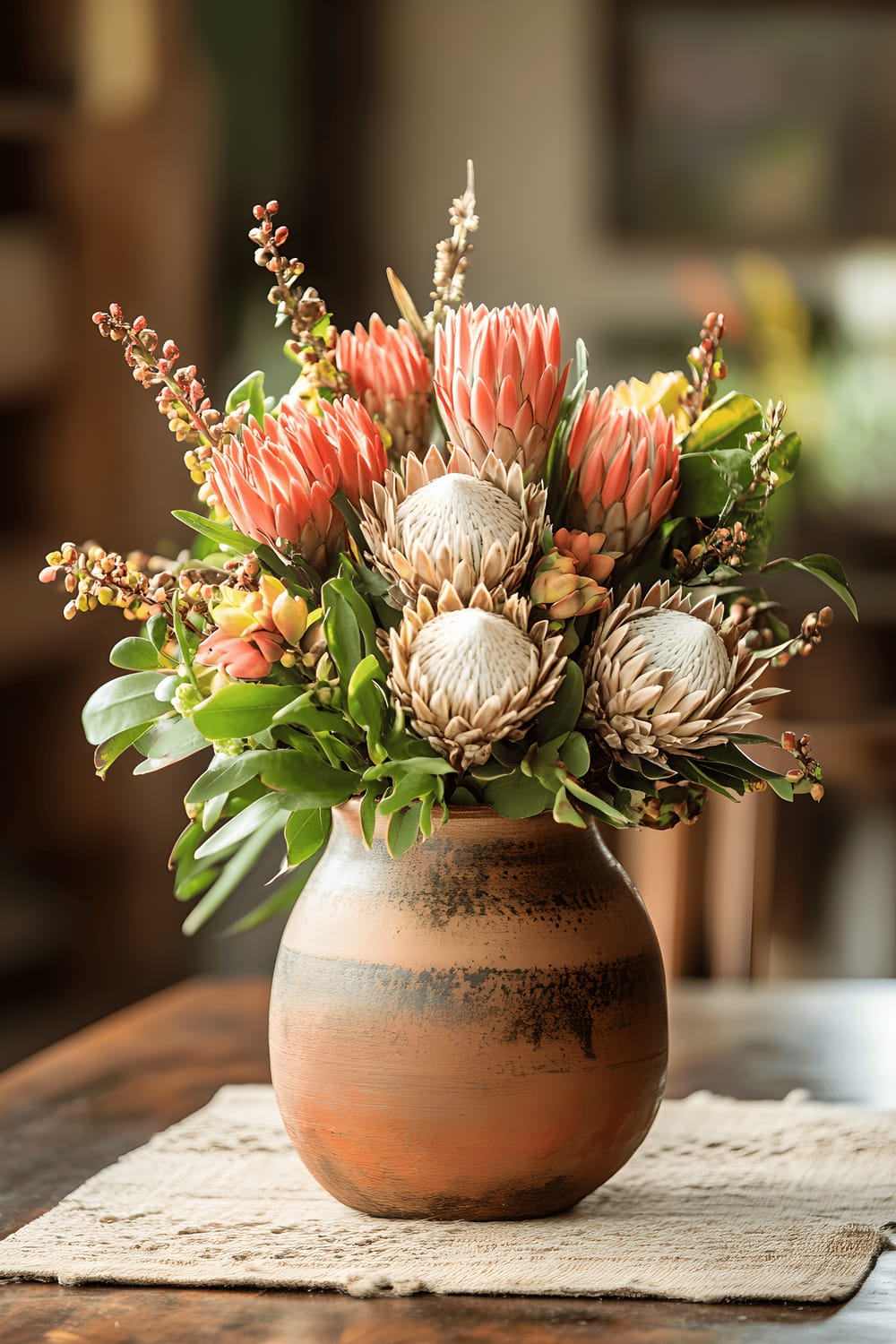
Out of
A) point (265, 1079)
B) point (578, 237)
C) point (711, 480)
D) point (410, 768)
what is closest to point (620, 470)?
point (711, 480)

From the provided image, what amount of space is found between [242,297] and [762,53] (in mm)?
1114

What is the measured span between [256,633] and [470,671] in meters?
0.10

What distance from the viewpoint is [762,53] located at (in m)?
3.02

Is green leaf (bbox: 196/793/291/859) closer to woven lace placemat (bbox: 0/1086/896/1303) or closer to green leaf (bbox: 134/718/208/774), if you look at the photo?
green leaf (bbox: 134/718/208/774)

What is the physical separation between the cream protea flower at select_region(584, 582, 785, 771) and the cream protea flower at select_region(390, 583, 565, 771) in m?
0.02

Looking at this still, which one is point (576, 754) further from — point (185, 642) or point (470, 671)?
point (185, 642)

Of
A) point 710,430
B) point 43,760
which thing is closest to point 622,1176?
point 710,430

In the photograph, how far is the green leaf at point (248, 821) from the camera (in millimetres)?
637

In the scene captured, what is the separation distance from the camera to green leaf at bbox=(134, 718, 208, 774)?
68 centimetres

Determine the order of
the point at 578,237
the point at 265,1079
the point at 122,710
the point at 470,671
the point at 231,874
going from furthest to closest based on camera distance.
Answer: the point at 578,237 → the point at 265,1079 → the point at 231,874 → the point at 122,710 → the point at 470,671

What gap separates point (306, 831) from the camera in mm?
688

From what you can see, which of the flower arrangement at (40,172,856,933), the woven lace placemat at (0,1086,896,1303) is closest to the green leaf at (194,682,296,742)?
the flower arrangement at (40,172,856,933)

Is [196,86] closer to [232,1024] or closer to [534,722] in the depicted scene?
[232,1024]

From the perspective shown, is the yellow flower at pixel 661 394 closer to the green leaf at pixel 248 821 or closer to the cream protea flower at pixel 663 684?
the cream protea flower at pixel 663 684
